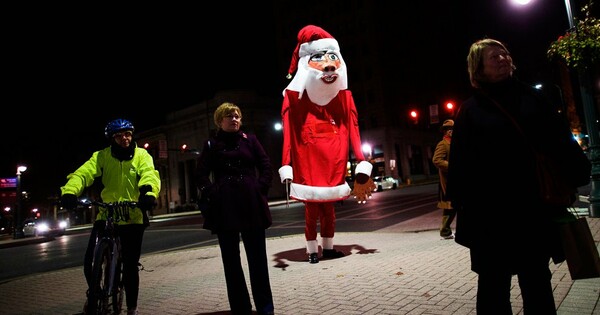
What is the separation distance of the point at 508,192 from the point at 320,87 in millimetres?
3939

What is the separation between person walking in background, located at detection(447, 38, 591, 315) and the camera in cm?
226

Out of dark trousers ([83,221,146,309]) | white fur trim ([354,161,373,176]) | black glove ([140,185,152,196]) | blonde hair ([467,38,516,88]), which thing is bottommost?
dark trousers ([83,221,146,309])

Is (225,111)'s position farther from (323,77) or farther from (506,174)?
(506,174)

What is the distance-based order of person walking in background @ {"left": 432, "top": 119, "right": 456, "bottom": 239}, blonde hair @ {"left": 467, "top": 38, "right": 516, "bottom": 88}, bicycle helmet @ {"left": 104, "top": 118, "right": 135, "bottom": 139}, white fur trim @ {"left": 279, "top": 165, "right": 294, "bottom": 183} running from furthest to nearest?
1. person walking in background @ {"left": 432, "top": 119, "right": 456, "bottom": 239}
2. white fur trim @ {"left": 279, "top": 165, "right": 294, "bottom": 183}
3. bicycle helmet @ {"left": 104, "top": 118, "right": 135, "bottom": 139}
4. blonde hair @ {"left": 467, "top": 38, "right": 516, "bottom": 88}

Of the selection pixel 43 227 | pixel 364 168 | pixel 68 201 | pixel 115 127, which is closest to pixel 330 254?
pixel 364 168

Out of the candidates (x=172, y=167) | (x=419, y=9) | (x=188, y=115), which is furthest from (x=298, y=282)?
(x=419, y=9)

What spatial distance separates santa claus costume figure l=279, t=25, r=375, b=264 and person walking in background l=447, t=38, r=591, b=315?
337 centimetres

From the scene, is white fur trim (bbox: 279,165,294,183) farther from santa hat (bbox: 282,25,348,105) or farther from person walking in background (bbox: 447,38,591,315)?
person walking in background (bbox: 447,38,591,315)

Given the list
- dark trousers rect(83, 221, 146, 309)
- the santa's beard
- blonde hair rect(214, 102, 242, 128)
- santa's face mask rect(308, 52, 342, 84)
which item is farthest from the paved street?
santa's face mask rect(308, 52, 342, 84)

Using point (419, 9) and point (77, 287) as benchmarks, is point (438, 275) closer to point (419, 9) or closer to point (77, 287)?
point (77, 287)

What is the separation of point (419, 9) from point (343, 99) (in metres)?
64.9

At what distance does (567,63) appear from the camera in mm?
7723

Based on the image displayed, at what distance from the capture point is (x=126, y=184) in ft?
13.6

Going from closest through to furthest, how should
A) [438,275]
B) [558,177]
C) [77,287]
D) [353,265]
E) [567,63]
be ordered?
[558,177], [438,275], [353,265], [77,287], [567,63]
